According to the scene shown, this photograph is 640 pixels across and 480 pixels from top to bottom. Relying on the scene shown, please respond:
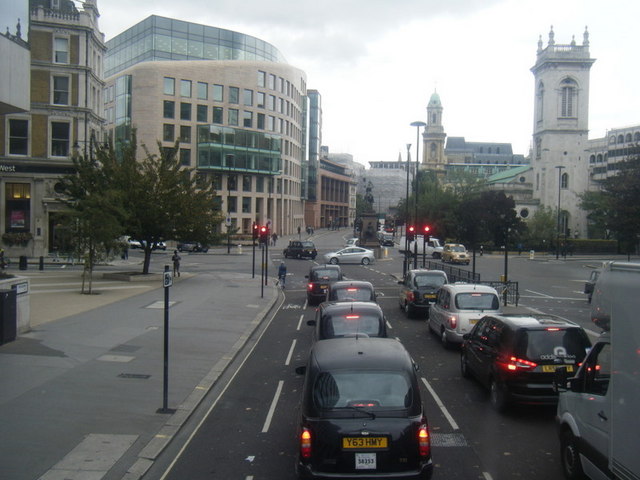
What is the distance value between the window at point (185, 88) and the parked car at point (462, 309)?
224ft

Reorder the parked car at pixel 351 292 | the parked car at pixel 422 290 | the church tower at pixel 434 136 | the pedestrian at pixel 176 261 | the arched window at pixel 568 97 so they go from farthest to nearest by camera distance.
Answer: the church tower at pixel 434 136 < the arched window at pixel 568 97 < the pedestrian at pixel 176 261 < the parked car at pixel 422 290 < the parked car at pixel 351 292

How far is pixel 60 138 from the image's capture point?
145 feet

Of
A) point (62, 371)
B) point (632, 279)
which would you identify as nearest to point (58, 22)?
point (62, 371)

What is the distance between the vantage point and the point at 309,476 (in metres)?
7.02

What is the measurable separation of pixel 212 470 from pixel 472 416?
473 cm

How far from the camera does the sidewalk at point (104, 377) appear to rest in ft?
28.2

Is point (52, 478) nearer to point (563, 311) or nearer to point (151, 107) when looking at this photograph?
point (563, 311)

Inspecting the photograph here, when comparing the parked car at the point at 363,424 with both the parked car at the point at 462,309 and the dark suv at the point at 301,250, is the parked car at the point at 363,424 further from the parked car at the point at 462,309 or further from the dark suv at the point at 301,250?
the dark suv at the point at 301,250

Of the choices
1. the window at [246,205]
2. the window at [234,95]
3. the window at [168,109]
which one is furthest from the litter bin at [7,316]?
the window at [234,95]

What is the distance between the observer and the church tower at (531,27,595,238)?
87.1m

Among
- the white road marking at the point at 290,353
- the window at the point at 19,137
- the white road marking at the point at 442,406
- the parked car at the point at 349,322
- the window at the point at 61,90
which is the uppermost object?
the window at the point at 61,90

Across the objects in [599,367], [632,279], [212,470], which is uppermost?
[632,279]

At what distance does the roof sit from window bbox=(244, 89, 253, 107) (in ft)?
256

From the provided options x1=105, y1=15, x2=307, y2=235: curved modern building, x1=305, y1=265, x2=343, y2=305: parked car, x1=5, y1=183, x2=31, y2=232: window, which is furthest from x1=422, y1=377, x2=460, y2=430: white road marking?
x1=105, y1=15, x2=307, y2=235: curved modern building
